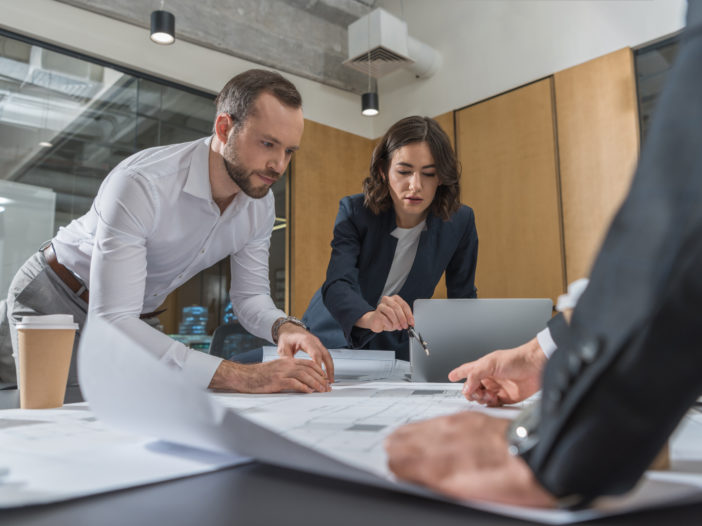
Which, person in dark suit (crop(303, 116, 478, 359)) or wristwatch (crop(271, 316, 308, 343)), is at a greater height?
person in dark suit (crop(303, 116, 478, 359))

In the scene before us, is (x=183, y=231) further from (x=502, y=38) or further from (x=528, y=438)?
(x=502, y=38)

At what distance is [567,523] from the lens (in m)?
0.31

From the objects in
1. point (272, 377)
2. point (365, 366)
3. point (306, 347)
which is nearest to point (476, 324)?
point (365, 366)

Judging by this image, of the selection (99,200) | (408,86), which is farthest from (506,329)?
(408,86)

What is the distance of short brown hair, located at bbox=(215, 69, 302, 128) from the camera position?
1.80 meters

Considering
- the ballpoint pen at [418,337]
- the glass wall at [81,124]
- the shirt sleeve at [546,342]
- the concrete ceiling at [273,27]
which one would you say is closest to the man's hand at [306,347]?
the ballpoint pen at [418,337]

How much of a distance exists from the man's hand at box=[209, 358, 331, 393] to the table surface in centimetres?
70

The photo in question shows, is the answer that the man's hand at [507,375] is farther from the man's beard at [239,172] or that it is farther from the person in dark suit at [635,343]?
the man's beard at [239,172]

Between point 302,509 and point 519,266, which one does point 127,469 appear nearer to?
point 302,509

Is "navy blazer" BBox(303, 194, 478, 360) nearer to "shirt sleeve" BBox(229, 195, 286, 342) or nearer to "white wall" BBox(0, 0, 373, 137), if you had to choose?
"shirt sleeve" BBox(229, 195, 286, 342)

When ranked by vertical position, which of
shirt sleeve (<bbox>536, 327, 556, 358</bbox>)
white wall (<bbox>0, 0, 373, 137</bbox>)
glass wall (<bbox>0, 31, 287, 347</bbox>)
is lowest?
shirt sleeve (<bbox>536, 327, 556, 358</bbox>)

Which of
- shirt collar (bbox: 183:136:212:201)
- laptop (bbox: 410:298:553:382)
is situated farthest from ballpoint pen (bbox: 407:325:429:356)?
shirt collar (bbox: 183:136:212:201)

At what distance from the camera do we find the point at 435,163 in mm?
2018

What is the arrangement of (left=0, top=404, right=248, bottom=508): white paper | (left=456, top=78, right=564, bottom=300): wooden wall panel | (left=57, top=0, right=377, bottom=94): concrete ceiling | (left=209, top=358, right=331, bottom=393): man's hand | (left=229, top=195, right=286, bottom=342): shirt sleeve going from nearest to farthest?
(left=0, top=404, right=248, bottom=508): white paper, (left=209, top=358, right=331, bottom=393): man's hand, (left=229, top=195, right=286, bottom=342): shirt sleeve, (left=456, top=78, right=564, bottom=300): wooden wall panel, (left=57, top=0, right=377, bottom=94): concrete ceiling
